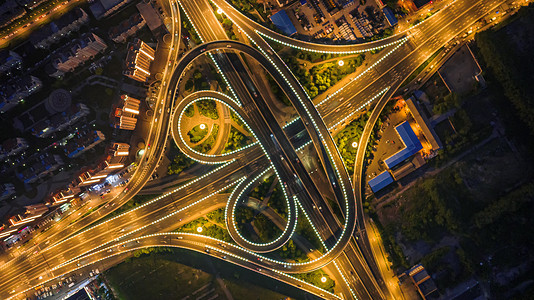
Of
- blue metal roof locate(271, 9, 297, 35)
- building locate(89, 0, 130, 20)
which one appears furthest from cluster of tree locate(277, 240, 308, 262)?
building locate(89, 0, 130, 20)

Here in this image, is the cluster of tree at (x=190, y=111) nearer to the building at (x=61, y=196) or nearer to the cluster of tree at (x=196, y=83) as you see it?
the cluster of tree at (x=196, y=83)

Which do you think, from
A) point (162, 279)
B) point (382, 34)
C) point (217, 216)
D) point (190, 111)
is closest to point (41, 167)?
point (190, 111)

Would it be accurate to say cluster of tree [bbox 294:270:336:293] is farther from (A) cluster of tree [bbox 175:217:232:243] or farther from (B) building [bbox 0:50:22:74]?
(B) building [bbox 0:50:22:74]

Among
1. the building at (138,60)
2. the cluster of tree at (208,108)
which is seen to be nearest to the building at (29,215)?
the building at (138,60)

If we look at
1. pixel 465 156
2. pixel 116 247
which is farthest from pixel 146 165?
pixel 465 156

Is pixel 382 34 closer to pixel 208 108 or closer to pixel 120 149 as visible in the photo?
pixel 208 108

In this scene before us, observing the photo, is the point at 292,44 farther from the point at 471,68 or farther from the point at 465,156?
the point at 465,156
